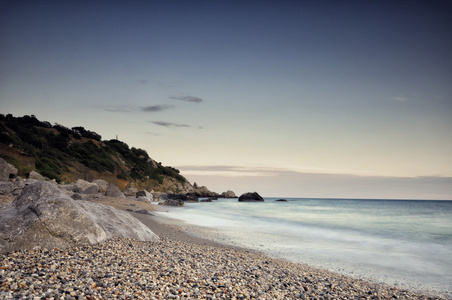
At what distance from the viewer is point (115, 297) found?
4.21m

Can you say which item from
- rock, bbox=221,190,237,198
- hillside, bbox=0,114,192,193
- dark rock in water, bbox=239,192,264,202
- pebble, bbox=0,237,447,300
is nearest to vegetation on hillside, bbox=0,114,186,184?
hillside, bbox=0,114,192,193

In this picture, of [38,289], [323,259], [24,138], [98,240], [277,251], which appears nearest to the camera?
[38,289]

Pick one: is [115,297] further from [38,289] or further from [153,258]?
[153,258]

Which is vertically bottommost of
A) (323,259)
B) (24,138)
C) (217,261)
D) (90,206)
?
(323,259)

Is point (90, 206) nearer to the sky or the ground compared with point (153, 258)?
nearer to the sky

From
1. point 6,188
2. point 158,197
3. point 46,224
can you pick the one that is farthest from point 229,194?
point 46,224

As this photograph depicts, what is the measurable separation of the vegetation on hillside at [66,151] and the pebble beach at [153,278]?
36.0 m

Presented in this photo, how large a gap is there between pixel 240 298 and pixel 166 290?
1.24 metres

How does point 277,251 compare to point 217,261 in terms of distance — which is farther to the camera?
point 277,251

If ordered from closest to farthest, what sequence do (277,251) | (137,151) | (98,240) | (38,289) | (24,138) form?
(38,289), (98,240), (277,251), (24,138), (137,151)

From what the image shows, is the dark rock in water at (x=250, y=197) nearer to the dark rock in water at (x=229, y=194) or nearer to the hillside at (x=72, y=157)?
the hillside at (x=72, y=157)

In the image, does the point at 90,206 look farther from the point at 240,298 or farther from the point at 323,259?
the point at 323,259

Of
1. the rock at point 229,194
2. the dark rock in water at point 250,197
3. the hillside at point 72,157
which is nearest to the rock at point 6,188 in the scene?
the hillside at point 72,157

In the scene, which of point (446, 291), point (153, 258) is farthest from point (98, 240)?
point (446, 291)
